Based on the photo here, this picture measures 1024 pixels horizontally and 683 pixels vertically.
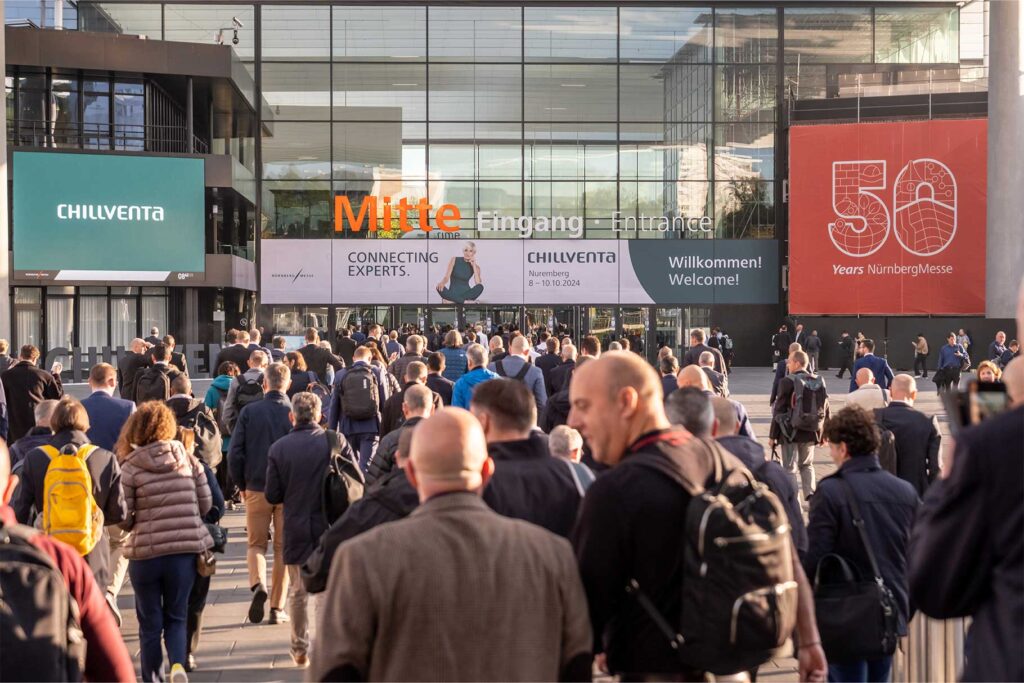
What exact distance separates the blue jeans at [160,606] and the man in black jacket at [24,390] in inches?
295

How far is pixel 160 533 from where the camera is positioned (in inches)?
267

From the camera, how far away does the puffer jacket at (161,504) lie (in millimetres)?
6773

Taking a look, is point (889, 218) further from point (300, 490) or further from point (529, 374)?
point (300, 490)

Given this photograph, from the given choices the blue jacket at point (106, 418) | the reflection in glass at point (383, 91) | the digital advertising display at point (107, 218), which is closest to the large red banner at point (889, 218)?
the reflection in glass at point (383, 91)

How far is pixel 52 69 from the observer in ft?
119

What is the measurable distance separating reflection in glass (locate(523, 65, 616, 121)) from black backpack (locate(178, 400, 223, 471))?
35.0m

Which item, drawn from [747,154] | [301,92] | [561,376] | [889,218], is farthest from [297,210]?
[561,376]

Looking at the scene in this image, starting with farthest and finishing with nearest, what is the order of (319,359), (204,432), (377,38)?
(377,38), (319,359), (204,432)

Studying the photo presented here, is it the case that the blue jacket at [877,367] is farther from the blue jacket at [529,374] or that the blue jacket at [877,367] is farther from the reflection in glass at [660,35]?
the reflection in glass at [660,35]

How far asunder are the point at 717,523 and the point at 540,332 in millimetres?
39236

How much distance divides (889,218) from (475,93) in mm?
15628

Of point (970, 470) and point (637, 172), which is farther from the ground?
point (637, 172)

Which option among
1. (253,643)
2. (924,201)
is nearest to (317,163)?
(924,201)

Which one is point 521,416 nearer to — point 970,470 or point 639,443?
point 639,443
